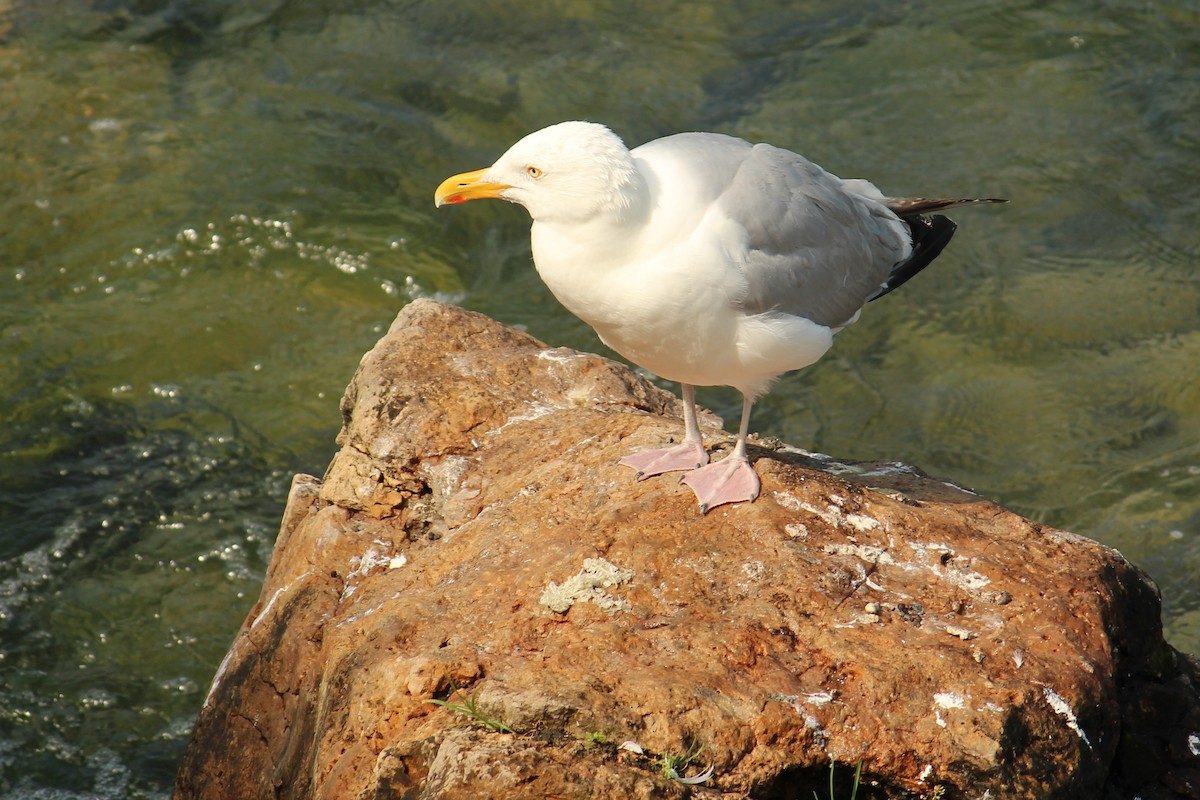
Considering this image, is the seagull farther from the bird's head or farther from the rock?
the rock

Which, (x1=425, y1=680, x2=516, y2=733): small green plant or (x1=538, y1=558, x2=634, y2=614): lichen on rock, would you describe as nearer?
(x1=425, y1=680, x2=516, y2=733): small green plant

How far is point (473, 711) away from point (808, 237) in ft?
8.19

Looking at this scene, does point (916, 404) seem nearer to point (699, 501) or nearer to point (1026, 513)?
point (1026, 513)

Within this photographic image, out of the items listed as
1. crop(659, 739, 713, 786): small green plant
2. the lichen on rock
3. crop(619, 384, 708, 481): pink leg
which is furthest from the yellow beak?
crop(659, 739, 713, 786): small green plant

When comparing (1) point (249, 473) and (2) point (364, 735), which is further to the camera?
(1) point (249, 473)

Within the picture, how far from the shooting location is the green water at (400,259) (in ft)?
24.5

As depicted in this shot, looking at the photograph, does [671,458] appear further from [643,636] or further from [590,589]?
[643,636]

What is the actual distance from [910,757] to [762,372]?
1857mm

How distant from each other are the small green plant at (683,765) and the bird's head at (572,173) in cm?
189

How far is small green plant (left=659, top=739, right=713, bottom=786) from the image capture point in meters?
3.52

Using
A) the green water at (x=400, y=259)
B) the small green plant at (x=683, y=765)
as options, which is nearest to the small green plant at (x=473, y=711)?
the small green plant at (x=683, y=765)

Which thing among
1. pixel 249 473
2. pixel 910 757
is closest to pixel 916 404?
pixel 249 473

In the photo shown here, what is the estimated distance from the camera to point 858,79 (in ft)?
36.6

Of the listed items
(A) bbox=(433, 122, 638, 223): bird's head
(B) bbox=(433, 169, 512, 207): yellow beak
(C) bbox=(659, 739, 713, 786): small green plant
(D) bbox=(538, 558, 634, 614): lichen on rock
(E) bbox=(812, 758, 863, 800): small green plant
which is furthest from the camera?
(B) bbox=(433, 169, 512, 207): yellow beak
